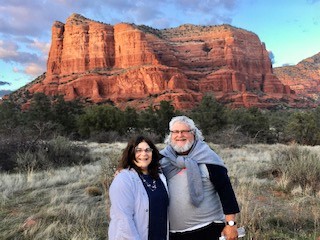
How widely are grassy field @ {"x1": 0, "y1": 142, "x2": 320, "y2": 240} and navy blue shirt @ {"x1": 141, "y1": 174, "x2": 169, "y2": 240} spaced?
7.02 ft

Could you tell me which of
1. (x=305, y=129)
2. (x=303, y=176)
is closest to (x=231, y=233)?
(x=303, y=176)

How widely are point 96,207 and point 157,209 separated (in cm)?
402

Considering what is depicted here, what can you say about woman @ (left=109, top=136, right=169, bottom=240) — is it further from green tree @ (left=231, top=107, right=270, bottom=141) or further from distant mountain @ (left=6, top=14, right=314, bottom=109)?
distant mountain @ (left=6, top=14, right=314, bottom=109)

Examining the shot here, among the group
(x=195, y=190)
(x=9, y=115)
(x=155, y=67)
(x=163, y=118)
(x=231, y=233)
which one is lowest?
(x=231, y=233)

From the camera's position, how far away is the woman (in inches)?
107

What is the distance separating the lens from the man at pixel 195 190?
3.07m

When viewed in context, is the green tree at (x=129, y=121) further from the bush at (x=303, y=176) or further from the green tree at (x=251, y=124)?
the bush at (x=303, y=176)

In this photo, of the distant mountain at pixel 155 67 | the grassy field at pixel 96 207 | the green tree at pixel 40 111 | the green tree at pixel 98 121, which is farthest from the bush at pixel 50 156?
the distant mountain at pixel 155 67

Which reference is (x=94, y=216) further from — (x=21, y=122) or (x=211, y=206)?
(x=21, y=122)

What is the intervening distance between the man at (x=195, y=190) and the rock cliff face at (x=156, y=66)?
271 ft

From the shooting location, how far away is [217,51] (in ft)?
406

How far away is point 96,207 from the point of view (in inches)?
259

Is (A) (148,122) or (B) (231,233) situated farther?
(A) (148,122)

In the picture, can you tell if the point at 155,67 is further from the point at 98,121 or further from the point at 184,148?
the point at 184,148
